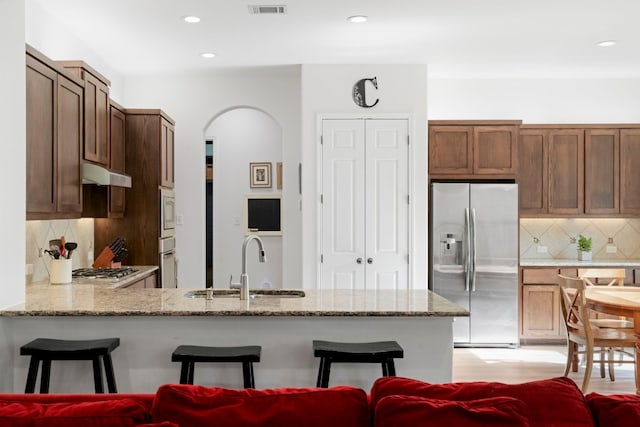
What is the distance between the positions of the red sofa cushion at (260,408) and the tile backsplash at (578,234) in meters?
5.21

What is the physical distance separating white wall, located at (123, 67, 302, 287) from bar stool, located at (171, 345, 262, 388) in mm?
3444

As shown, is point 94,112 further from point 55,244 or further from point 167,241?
point 167,241

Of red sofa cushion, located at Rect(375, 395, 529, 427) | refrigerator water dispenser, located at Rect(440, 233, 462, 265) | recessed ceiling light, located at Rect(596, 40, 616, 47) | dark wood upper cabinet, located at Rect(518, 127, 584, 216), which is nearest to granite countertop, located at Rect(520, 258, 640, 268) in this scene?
dark wood upper cabinet, located at Rect(518, 127, 584, 216)

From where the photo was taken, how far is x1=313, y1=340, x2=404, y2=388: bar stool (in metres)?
2.81

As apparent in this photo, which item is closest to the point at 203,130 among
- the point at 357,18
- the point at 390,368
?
the point at 357,18

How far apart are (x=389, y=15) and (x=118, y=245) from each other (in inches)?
117

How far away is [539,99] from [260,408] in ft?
18.7

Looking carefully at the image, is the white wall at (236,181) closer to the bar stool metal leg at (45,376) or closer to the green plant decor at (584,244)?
the green plant decor at (584,244)

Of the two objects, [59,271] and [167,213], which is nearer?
[59,271]

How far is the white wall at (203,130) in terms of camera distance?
6.31m

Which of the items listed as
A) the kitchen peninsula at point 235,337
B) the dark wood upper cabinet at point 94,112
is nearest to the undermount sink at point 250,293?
the kitchen peninsula at point 235,337

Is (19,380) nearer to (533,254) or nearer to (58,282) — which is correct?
(58,282)

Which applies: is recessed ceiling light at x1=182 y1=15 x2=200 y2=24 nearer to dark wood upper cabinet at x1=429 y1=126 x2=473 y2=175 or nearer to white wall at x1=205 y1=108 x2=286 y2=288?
dark wood upper cabinet at x1=429 y1=126 x2=473 y2=175

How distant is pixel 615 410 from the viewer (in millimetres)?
1750
